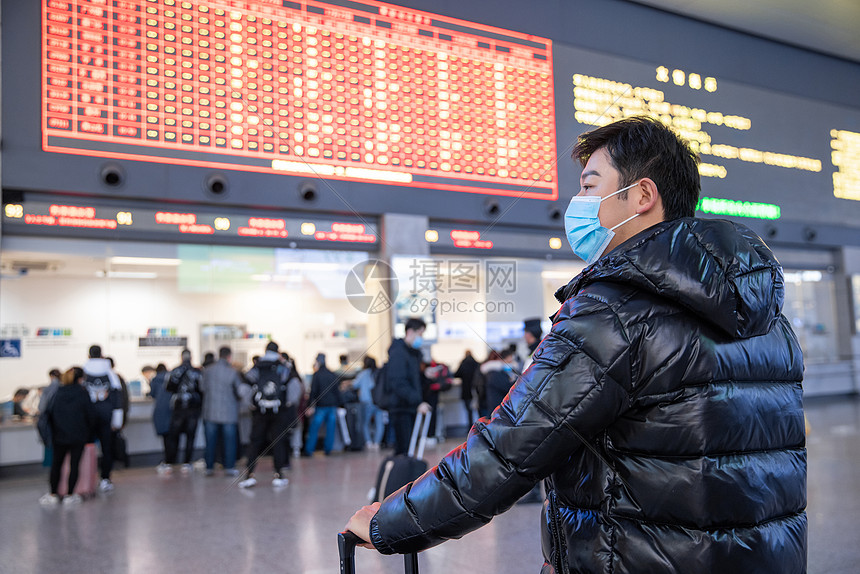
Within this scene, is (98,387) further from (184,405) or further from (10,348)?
(10,348)

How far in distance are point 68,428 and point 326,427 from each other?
3.44m

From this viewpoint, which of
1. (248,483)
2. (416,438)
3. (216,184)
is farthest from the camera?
(416,438)

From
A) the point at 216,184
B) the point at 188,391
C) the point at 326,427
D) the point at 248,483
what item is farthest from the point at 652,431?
the point at 326,427

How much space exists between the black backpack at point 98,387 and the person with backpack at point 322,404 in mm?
2353

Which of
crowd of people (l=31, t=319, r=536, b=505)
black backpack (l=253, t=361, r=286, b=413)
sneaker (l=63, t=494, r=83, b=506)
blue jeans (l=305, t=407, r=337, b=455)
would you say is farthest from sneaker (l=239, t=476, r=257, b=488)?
blue jeans (l=305, t=407, r=337, b=455)

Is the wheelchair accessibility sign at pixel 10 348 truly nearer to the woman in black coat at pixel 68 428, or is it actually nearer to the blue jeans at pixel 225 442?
the woman in black coat at pixel 68 428

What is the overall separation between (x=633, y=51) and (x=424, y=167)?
14.0ft

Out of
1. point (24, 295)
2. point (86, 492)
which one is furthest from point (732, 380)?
point (24, 295)

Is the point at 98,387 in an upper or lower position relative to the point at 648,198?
lower

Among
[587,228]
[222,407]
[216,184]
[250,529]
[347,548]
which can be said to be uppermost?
[216,184]

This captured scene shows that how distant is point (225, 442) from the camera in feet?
24.3

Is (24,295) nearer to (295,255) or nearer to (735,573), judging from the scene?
(295,255)

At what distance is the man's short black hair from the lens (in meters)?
1.27

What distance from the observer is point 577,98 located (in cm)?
902
